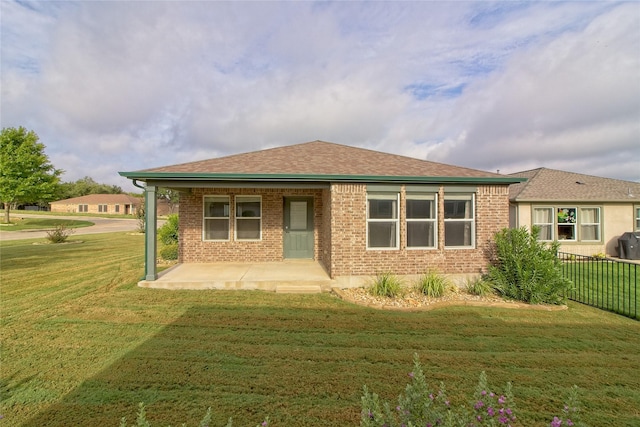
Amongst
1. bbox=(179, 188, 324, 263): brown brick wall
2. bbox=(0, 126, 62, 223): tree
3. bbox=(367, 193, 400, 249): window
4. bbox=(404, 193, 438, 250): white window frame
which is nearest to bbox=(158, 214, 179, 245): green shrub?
bbox=(179, 188, 324, 263): brown brick wall

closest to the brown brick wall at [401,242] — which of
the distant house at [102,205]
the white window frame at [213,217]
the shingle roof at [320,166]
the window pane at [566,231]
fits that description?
the shingle roof at [320,166]

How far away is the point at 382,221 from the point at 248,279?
3809mm

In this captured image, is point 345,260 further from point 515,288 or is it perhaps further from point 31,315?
point 31,315

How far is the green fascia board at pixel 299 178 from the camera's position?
713cm

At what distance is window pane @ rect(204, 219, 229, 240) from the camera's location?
31.7 ft

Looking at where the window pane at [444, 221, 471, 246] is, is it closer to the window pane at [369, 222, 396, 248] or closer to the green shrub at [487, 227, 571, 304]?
the green shrub at [487, 227, 571, 304]

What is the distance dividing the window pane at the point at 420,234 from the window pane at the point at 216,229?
5.88m

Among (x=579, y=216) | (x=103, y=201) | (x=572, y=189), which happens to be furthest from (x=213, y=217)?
(x=103, y=201)

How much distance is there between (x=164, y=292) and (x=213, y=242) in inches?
117

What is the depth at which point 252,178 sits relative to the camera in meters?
7.32

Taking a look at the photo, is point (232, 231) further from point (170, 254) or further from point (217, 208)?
point (170, 254)

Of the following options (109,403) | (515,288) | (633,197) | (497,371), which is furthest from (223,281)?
(633,197)

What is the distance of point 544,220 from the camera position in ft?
40.5

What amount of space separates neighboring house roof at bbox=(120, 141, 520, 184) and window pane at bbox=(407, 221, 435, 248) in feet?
4.02
